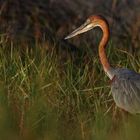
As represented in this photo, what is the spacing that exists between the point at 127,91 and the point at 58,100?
69cm

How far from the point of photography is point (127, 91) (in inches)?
320

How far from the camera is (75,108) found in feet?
26.2

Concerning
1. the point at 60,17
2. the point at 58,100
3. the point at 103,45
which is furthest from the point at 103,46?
the point at 60,17

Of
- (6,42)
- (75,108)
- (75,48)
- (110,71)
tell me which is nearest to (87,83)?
(110,71)

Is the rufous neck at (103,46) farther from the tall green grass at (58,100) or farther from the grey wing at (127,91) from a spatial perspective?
the grey wing at (127,91)

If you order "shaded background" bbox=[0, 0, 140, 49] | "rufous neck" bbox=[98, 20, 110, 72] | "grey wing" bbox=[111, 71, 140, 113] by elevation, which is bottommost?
"grey wing" bbox=[111, 71, 140, 113]

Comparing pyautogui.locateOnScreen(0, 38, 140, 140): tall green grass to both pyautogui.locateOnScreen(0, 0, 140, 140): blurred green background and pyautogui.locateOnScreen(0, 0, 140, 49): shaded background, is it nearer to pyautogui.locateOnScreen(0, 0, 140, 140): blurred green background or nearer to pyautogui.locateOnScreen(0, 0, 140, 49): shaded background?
pyautogui.locateOnScreen(0, 0, 140, 140): blurred green background

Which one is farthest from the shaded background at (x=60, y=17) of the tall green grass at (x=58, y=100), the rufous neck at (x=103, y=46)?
the rufous neck at (x=103, y=46)

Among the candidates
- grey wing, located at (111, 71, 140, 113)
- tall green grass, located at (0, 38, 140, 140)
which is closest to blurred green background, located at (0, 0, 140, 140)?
tall green grass, located at (0, 38, 140, 140)

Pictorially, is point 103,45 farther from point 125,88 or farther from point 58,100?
point 58,100

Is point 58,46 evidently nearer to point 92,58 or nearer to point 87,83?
point 92,58

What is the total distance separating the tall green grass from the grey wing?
0.11m

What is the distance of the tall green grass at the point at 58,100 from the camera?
6.82 m

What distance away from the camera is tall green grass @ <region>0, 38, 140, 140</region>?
682 cm
